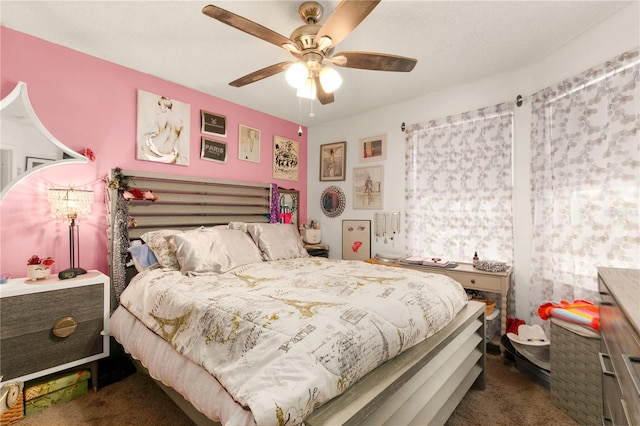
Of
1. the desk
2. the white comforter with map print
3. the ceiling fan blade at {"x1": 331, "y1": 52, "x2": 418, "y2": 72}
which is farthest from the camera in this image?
the desk

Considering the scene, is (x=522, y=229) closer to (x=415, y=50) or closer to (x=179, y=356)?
(x=415, y=50)

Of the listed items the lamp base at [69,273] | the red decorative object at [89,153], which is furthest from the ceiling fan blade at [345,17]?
the lamp base at [69,273]

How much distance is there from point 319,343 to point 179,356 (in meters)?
0.80

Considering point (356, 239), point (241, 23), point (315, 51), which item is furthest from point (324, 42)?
point (356, 239)

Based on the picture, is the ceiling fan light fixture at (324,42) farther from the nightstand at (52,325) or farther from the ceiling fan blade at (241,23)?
the nightstand at (52,325)

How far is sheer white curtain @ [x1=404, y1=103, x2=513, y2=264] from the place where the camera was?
285 centimetres

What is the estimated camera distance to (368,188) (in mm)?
3811

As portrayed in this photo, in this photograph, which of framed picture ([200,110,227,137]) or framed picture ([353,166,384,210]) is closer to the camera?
framed picture ([200,110,227,137])

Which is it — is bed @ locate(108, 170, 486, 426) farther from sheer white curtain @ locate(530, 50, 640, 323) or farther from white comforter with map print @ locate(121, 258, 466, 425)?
sheer white curtain @ locate(530, 50, 640, 323)

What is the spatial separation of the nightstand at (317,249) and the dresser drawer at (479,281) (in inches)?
66.9

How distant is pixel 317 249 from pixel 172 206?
1.88 metres

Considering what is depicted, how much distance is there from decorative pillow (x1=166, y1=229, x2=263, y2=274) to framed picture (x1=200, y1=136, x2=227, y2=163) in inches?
42.8

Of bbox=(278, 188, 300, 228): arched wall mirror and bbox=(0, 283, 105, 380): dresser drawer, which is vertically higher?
bbox=(278, 188, 300, 228): arched wall mirror

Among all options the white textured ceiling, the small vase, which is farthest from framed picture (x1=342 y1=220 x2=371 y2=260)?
the small vase
